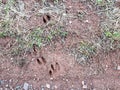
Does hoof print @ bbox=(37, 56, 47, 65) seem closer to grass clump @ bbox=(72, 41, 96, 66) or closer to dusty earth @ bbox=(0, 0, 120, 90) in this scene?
dusty earth @ bbox=(0, 0, 120, 90)

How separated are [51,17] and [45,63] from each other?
51cm

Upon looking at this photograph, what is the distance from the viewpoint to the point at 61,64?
8.21 ft

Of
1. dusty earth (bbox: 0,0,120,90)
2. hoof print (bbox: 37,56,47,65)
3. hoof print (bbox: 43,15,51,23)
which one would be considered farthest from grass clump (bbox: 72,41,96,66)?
hoof print (bbox: 43,15,51,23)

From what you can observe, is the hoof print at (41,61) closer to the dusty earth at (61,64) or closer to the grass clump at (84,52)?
the dusty earth at (61,64)

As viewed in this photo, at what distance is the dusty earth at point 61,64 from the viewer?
242cm

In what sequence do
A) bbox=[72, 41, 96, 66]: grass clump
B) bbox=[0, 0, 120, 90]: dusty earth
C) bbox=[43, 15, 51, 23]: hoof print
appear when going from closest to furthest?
bbox=[0, 0, 120, 90]: dusty earth, bbox=[72, 41, 96, 66]: grass clump, bbox=[43, 15, 51, 23]: hoof print

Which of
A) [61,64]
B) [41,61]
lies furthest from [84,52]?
[41,61]

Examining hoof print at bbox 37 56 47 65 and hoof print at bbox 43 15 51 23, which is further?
hoof print at bbox 43 15 51 23

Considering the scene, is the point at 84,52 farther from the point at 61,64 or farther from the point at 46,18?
the point at 46,18

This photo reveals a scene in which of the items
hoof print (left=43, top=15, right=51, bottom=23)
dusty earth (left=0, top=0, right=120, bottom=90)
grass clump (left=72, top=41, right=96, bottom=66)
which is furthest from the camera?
hoof print (left=43, top=15, right=51, bottom=23)

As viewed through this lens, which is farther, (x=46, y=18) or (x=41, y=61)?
(x=46, y=18)

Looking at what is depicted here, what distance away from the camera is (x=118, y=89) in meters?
2.44

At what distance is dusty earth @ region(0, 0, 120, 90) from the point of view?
2.42 metres

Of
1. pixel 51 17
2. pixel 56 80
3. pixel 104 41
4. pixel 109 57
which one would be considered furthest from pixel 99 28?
pixel 56 80
